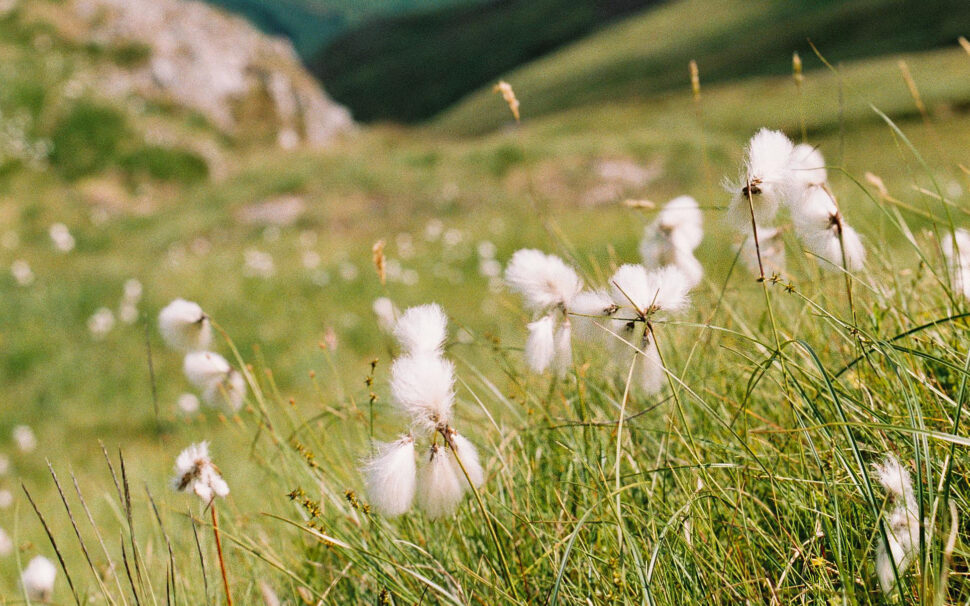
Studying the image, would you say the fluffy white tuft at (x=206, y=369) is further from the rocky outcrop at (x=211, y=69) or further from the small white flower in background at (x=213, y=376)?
the rocky outcrop at (x=211, y=69)

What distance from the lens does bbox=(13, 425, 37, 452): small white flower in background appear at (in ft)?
19.3

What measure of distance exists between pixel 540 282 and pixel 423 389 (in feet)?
1.55

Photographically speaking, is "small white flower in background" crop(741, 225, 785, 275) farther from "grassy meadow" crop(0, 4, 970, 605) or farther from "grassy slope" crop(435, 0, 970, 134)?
"grassy slope" crop(435, 0, 970, 134)

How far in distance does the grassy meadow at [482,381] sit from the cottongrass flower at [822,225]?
6.2 inches

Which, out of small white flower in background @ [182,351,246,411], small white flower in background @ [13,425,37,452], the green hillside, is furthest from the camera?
the green hillside

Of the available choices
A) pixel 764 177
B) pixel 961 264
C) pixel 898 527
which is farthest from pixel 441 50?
pixel 898 527

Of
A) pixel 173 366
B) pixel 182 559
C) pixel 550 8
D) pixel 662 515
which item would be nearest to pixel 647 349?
pixel 662 515

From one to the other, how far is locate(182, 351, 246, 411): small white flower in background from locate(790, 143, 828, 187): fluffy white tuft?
1.62 meters

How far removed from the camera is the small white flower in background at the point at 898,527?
44.9 inches

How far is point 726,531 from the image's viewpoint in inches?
59.2

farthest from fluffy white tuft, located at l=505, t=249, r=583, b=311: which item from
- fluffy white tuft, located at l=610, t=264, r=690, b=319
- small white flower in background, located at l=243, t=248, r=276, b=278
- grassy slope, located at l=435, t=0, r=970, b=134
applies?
grassy slope, located at l=435, t=0, r=970, b=134

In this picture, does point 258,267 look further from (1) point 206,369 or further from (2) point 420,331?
(2) point 420,331

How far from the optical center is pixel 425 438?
4.21ft

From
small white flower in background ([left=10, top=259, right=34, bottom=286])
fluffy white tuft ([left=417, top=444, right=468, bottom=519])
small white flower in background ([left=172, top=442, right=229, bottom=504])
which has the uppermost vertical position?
fluffy white tuft ([left=417, top=444, right=468, bottom=519])
